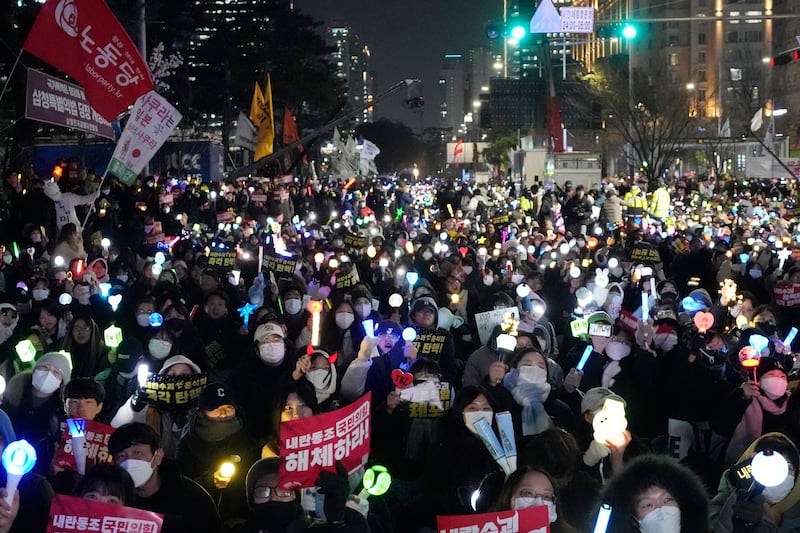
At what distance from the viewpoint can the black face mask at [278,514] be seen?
4652 millimetres

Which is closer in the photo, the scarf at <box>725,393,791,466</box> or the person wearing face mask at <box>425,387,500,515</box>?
the person wearing face mask at <box>425,387,500,515</box>

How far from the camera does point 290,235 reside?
17953 mm

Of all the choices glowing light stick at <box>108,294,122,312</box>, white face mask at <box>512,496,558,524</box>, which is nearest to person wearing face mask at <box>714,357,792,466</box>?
white face mask at <box>512,496,558,524</box>

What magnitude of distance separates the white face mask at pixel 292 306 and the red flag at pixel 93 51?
12.4ft

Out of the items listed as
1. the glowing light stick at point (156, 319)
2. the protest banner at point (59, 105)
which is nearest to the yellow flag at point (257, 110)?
the protest banner at point (59, 105)

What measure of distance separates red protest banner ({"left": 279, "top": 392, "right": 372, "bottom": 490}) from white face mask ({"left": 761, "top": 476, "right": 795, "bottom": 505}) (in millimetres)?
2007

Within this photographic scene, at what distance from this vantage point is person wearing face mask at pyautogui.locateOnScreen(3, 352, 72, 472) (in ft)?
22.3

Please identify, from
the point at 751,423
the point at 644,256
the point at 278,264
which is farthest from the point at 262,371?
the point at 644,256

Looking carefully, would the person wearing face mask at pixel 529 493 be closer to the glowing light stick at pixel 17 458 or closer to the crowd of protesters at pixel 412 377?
the crowd of protesters at pixel 412 377

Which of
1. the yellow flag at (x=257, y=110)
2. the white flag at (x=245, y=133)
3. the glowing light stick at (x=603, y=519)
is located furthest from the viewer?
the white flag at (x=245, y=133)

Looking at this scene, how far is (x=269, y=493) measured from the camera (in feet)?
16.4

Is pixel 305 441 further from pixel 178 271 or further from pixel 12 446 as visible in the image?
pixel 178 271

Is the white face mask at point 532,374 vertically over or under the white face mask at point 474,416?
over

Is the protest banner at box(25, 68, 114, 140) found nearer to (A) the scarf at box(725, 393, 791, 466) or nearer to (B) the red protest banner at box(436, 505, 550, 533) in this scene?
(A) the scarf at box(725, 393, 791, 466)
